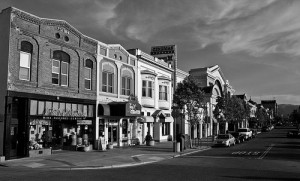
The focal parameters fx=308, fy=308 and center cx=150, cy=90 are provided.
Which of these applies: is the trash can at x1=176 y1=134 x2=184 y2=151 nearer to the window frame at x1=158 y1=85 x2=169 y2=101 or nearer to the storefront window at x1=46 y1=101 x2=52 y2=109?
the window frame at x1=158 y1=85 x2=169 y2=101

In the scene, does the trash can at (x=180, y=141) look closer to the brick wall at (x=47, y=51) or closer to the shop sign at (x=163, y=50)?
the brick wall at (x=47, y=51)

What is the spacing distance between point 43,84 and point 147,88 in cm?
1544

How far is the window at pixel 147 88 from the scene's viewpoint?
35844 mm

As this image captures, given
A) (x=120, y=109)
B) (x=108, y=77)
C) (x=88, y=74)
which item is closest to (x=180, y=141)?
(x=120, y=109)

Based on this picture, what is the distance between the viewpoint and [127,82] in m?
32.8

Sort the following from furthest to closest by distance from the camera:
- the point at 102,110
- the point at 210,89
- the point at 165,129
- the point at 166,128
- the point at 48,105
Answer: the point at 210,89
the point at 166,128
the point at 165,129
the point at 102,110
the point at 48,105

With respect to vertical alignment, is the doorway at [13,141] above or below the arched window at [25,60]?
below

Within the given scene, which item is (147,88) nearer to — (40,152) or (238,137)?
(238,137)

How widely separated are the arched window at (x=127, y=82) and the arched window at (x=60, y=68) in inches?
314

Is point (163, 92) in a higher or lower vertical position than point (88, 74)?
lower

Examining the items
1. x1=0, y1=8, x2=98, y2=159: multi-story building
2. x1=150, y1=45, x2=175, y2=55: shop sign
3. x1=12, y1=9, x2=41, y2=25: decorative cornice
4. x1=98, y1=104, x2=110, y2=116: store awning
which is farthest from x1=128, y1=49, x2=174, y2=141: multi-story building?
x1=12, y1=9, x2=41, y2=25: decorative cornice

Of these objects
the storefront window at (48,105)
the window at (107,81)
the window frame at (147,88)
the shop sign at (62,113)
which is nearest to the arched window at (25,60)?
the storefront window at (48,105)

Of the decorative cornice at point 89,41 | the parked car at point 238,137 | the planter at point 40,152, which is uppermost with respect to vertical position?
the decorative cornice at point 89,41

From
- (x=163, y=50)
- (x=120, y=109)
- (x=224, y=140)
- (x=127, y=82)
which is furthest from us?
(x=163, y=50)
